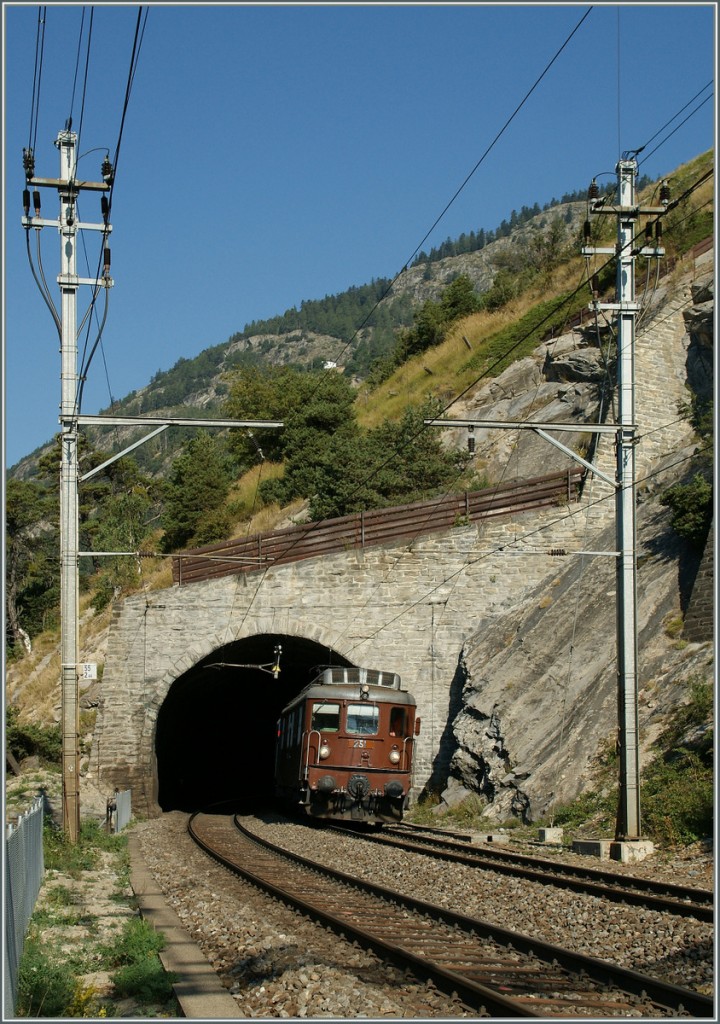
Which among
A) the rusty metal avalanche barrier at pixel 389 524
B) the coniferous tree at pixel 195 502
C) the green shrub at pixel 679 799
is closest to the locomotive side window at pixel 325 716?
the rusty metal avalanche barrier at pixel 389 524

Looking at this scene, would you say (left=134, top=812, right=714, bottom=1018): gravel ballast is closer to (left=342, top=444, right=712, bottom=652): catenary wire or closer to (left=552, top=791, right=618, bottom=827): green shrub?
(left=552, top=791, right=618, bottom=827): green shrub

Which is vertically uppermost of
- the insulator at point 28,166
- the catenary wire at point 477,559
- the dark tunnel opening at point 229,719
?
the insulator at point 28,166

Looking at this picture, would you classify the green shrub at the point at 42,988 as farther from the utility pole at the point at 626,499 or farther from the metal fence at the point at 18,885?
the utility pole at the point at 626,499

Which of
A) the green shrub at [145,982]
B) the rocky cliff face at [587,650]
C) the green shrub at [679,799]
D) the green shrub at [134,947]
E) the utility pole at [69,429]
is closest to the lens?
the green shrub at [145,982]

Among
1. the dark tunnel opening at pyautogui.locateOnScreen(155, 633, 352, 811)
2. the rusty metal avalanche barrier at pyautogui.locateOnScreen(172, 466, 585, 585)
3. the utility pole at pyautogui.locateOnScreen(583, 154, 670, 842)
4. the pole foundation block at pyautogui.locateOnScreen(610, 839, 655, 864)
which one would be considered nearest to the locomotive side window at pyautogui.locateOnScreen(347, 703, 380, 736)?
the dark tunnel opening at pyautogui.locateOnScreen(155, 633, 352, 811)

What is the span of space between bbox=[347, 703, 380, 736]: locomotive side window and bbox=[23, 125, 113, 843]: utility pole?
6075mm

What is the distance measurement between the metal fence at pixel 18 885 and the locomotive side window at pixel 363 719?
9534 millimetres

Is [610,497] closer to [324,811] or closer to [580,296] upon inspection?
[324,811]

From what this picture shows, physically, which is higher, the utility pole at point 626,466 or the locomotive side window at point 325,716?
the utility pole at point 626,466

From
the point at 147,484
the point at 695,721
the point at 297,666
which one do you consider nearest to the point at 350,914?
the point at 695,721

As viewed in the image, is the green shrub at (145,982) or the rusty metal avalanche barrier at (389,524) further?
the rusty metal avalanche barrier at (389,524)

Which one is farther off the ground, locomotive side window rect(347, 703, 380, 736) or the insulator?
the insulator

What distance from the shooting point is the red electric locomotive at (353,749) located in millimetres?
21172

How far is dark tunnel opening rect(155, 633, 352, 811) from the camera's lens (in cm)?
3027
